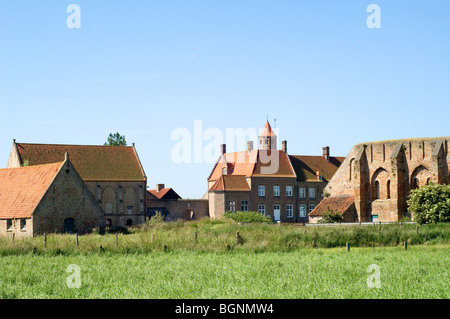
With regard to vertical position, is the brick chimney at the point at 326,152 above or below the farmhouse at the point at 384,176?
above

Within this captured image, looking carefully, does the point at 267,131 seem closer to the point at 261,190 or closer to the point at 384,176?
the point at 261,190

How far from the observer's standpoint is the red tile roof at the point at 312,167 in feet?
271

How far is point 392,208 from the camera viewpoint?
54906mm

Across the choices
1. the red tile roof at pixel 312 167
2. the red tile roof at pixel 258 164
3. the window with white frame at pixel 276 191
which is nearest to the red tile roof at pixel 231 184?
the red tile roof at pixel 258 164

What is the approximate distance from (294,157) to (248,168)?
7.67m

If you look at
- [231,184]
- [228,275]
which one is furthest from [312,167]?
[228,275]

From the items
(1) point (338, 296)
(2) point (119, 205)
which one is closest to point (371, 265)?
(1) point (338, 296)

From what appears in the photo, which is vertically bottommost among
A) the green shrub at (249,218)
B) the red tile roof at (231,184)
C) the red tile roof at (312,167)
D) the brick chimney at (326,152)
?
the green shrub at (249,218)

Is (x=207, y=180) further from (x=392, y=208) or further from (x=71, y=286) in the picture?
(x=71, y=286)

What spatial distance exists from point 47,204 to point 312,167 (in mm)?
43828

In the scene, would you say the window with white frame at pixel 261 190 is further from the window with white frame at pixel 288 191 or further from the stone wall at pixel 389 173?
the stone wall at pixel 389 173

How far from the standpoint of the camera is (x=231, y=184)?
77562 millimetres

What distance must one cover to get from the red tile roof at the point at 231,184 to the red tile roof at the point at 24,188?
27879 millimetres

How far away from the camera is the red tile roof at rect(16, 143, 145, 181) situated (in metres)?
66.4
